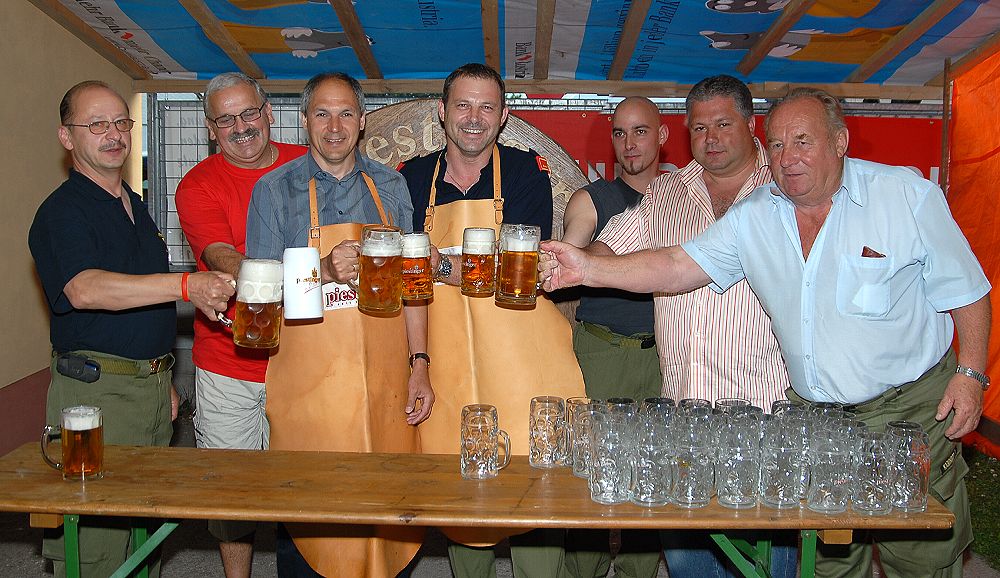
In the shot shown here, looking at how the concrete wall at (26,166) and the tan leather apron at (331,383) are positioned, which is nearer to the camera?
the tan leather apron at (331,383)

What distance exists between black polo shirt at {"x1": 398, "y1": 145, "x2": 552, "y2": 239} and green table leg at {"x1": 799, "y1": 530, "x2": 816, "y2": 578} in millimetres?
1732

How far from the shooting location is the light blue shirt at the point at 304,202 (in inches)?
134

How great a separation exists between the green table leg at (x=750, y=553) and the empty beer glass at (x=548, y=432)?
587 mm

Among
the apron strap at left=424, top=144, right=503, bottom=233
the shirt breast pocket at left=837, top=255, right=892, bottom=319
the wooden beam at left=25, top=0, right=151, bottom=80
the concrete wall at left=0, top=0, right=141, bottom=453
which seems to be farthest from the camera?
the wooden beam at left=25, top=0, right=151, bottom=80

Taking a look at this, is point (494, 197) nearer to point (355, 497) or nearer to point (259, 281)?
point (259, 281)

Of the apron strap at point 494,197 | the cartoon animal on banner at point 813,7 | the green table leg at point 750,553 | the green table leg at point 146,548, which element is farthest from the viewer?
the cartoon animal on banner at point 813,7

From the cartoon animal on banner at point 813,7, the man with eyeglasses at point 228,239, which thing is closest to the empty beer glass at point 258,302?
the man with eyeglasses at point 228,239

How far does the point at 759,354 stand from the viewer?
11.5 ft

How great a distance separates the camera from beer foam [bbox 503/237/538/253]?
295 centimetres

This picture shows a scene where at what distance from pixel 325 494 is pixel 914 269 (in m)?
2.22

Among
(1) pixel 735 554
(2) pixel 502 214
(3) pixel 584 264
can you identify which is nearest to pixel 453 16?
(2) pixel 502 214

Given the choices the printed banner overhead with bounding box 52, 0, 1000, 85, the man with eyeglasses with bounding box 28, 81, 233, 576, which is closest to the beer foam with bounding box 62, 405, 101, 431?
the man with eyeglasses with bounding box 28, 81, 233, 576

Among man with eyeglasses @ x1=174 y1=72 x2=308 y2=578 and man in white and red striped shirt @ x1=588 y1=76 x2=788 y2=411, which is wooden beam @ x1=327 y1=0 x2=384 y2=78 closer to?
man with eyeglasses @ x1=174 y1=72 x2=308 y2=578

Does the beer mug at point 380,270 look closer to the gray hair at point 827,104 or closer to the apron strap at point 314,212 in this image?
the apron strap at point 314,212
